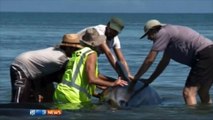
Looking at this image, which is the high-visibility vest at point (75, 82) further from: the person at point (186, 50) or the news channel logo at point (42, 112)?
the person at point (186, 50)

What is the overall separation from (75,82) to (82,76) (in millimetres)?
133

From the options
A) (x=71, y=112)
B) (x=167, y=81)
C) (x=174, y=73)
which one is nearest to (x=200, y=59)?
(x=71, y=112)

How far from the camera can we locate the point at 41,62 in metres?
10.0

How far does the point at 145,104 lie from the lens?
10.7 metres

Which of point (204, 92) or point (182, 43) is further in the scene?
point (204, 92)

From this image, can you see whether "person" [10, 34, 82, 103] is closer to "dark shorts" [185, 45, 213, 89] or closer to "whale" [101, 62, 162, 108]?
"whale" [101, 62, 162, 108]

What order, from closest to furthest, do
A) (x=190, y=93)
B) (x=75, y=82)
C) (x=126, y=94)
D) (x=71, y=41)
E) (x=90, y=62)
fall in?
→ (x=90, y=62)
(x=75, y=82)
(x=71, y=41)
(x=190, y=93)
(x=126, y=94)

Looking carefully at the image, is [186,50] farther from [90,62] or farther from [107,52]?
[90,62]

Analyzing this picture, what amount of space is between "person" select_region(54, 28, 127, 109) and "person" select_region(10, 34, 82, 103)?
276 millimetres

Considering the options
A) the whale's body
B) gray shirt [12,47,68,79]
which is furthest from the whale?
gray shirt [12,47,68,79]

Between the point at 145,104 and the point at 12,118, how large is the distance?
7.41 ft

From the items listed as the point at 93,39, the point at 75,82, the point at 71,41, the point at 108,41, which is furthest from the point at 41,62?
the point at 108,41

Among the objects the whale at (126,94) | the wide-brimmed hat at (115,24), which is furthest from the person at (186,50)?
the wide-brimmed hat at (115,24)

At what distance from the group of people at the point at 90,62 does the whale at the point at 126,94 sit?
13 centimetres
